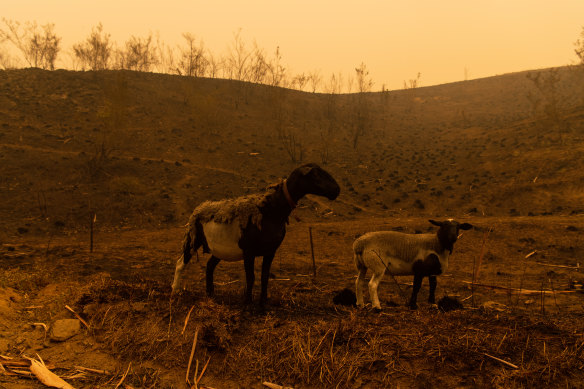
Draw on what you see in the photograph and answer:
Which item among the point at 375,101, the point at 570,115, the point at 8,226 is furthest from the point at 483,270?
the point at 375,101

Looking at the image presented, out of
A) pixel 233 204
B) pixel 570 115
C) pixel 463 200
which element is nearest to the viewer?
pixel 233 204

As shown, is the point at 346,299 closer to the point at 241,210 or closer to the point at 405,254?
the point at 405,254

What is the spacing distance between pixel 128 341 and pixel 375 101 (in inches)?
3177

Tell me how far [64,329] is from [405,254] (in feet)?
20.3

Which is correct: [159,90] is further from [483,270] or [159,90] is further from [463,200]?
[483,270]

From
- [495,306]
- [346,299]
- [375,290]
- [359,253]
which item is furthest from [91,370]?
[495,306]

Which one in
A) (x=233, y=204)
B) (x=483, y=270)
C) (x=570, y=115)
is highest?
(x=570, y=115)

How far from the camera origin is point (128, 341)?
14.6 ft

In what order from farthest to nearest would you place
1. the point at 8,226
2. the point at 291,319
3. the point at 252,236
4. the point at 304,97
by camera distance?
the point at 304,97 → the point at 8,226 → the point at 252,236 → the point at 291,319

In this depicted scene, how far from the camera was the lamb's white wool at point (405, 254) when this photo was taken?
665cm

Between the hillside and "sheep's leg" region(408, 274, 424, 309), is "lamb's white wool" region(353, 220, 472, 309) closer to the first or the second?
"sheep's leg" region(408, 274, 424, 309)

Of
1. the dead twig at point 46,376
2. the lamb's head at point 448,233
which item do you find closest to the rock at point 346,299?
the lamb's head at point 448,233

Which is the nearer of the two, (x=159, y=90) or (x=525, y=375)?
(x=525, y=375)

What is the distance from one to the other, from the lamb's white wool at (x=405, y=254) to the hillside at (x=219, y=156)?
616 inches
